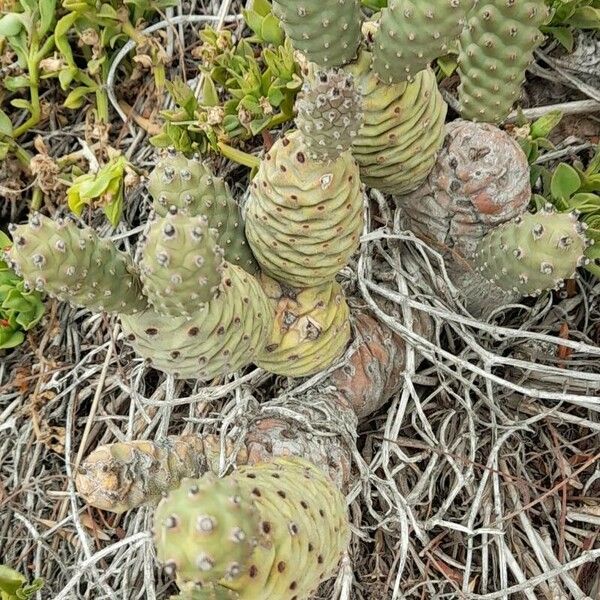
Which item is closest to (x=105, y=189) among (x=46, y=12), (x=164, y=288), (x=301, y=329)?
(x=46, y=12)

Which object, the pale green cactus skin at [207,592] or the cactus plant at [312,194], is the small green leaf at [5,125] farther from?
the pale green cactus skin at [207,592]

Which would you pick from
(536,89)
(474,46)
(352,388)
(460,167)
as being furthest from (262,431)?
(536,89)

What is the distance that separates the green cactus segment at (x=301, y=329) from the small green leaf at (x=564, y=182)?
463mm

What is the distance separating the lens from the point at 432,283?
4.36 ft

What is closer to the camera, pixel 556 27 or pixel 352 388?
pixel 352 388

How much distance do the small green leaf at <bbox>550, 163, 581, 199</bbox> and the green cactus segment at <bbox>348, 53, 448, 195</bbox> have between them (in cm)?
28

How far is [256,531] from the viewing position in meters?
0.66

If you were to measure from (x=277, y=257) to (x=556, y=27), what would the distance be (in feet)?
2.55

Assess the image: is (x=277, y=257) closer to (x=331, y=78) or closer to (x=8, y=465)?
(x=331, y=78)

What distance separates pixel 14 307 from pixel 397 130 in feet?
2.94

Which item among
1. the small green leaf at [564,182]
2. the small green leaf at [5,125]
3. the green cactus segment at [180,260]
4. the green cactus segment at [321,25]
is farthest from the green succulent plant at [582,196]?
the small green leaf at [5,125]

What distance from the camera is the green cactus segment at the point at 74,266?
0.72 meters

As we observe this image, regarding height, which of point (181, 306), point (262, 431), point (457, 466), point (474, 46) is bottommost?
point (457, 466)

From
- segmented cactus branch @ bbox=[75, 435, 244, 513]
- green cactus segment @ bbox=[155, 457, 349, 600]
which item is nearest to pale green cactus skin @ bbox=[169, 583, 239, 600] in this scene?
green cactus segment @ bbox=[155, 457, 349, 600]
